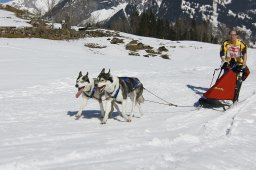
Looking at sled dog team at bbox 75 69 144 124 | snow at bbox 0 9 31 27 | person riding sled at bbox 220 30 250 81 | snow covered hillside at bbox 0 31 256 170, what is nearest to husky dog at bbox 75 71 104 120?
sled dog team at bbox 75 69 144 124

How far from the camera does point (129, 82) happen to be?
9773 millimetres

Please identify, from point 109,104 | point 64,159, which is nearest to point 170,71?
point 109,104

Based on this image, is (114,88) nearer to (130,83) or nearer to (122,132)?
(130,83)

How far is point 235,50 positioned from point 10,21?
36.2m

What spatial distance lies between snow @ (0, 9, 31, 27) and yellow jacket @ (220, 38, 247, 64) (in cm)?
3179

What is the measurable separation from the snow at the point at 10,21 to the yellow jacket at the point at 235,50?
31.8 metres

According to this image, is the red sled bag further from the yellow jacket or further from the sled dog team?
the sled dog team

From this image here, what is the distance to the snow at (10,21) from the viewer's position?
41.0m

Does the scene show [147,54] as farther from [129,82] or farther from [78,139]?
[78,139]

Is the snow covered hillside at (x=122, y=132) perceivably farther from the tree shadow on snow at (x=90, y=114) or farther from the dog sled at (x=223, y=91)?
the dog sled at (x=223, y=91)

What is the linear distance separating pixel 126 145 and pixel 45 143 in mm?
1534

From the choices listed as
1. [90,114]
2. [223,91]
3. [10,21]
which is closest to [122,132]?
[90,114]

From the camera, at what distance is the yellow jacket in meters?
12.4

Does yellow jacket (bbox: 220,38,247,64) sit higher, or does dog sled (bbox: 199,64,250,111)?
yellow jacket (bbox: 220,38,247,64)
